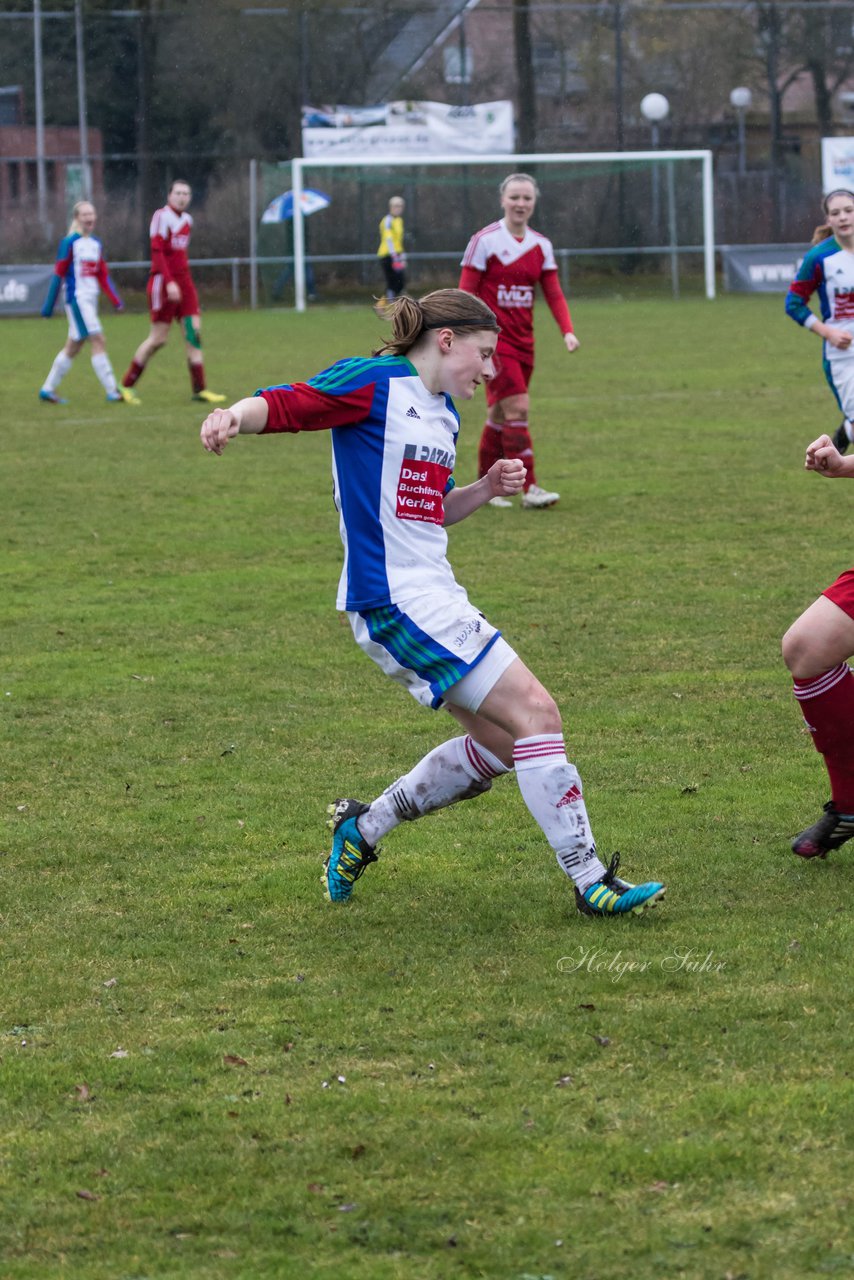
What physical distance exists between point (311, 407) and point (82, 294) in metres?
14.2

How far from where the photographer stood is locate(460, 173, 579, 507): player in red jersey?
37.7ft

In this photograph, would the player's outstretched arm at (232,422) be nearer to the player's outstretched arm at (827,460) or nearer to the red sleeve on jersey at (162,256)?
the player's outstretched arm at (827,460)

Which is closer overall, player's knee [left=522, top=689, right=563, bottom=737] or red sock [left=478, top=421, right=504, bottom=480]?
player's knee [left=522, top=689, right=563, bottom=737]

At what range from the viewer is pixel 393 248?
32.6 meters

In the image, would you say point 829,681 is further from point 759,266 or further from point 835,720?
point 759,266

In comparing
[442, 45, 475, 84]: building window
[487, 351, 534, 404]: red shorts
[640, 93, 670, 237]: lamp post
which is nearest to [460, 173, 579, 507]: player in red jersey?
[487, 351, 534, 404]: red shorts

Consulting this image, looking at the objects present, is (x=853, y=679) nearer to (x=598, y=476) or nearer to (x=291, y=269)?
(x=598, y=476)

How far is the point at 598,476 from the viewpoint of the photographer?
510 inches

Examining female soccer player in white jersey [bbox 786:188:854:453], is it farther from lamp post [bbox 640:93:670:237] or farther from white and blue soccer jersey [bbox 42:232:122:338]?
lamp post [bbox 640:93:670:237]

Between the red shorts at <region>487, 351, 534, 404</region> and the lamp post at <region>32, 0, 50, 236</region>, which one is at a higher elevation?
the lamp post at <region>32, 0, 50, 236</region>

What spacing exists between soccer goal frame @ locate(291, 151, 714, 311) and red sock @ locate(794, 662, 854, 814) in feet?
97.7

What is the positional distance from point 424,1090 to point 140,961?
1.10 m

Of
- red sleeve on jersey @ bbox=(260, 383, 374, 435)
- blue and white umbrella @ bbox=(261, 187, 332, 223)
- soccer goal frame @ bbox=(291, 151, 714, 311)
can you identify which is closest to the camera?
red sleeve on jersey @ bbox=(260, 383, 374, 435)

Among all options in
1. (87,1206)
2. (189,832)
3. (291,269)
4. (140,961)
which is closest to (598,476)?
(189,832)
